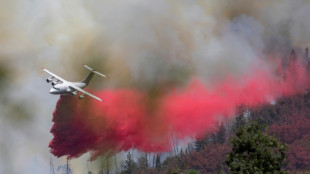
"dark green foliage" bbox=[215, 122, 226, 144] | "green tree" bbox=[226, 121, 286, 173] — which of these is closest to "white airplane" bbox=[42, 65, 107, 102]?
"dark green foliage" bbox=[215, 122, 226, 144]

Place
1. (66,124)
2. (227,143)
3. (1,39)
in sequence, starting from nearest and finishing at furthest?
(66,124), (1,39), (227,143)

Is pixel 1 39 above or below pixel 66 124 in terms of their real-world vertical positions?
above

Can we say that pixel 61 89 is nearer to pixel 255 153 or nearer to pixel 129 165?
pixel 129 165

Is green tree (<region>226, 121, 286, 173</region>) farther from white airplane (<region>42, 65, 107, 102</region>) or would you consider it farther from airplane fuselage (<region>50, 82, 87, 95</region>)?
white airplane (<region>42, 65, 107, 102</region>)

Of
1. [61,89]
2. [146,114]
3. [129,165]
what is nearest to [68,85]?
[61,89]

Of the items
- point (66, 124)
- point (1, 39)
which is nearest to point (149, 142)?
point (66, 124)

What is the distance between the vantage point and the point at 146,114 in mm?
118250

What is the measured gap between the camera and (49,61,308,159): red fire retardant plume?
355ft

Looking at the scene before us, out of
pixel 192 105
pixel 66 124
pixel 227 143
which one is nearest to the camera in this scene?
pixel 66 124

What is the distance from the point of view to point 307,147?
486 ft

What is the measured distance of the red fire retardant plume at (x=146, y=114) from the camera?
355 ft

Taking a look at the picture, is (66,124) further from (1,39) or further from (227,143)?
(227,143)

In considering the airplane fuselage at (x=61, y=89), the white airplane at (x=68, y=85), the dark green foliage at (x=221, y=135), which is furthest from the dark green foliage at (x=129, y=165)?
the airplane fuselage at (x=61, y=89)

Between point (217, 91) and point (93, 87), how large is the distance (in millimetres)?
22912
